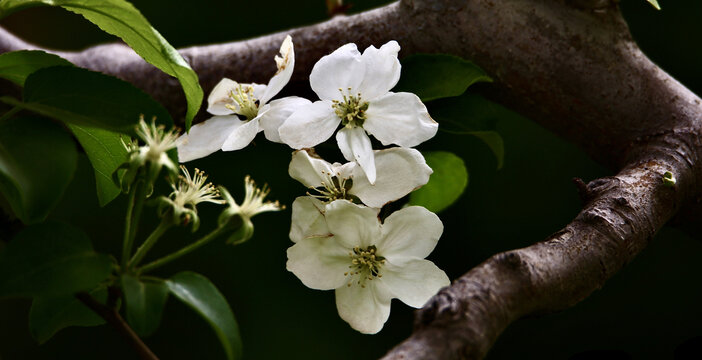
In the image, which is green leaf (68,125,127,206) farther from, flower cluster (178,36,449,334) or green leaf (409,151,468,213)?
green leaf (409,151,468,213)

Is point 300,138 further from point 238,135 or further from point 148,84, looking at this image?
point 148,84

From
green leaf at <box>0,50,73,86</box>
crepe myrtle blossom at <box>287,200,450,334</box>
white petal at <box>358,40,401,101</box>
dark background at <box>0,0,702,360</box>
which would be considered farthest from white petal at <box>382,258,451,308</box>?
dark background at <box>0,0,702,360</box>

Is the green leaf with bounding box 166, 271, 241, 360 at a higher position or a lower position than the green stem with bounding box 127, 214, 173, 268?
lower

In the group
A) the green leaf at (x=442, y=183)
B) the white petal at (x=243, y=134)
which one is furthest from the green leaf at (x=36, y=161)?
the green leaf at (x=442, y=183)

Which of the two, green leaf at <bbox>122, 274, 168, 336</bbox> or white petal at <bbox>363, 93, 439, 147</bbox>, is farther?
white petal at <bbox>363, 93, 439, 147</bbox>

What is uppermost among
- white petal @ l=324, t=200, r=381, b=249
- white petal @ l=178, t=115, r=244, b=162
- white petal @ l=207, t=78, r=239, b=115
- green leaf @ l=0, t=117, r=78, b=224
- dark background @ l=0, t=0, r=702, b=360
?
green leaf @ l=0, t=117, r=78, b=224

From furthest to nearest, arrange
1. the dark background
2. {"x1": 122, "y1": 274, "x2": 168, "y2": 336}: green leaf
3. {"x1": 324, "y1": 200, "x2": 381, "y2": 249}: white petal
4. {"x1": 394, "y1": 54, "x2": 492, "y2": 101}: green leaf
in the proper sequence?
the dark background, {"x1": 394, "y1": 54, "x2": 492, "y2": 101}: green leaf, {"x1": 324, "y1": 200, "x2": 381, "y2": 249}: white petal, {"x1": 122, "y1": 274, "x2": 168, "y2": 336}: green leaf

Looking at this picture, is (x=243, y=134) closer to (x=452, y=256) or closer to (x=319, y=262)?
(x=319, y=262)

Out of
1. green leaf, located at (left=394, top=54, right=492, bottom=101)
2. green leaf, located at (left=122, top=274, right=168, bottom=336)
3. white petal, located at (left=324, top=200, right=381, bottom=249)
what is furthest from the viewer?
green leaf, located at (left=394, top=54, right=492, bottom=101)
